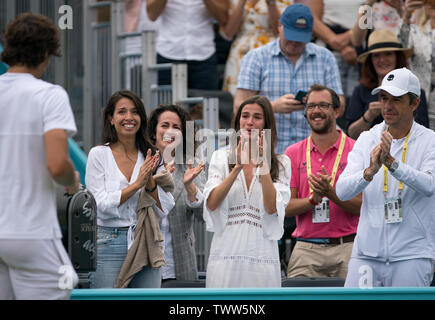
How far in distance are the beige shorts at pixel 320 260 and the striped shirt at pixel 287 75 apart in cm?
125

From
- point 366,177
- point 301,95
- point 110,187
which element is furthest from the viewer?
point 301,95

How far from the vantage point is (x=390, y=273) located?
5633mm

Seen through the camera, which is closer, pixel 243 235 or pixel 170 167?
pixel 243 235

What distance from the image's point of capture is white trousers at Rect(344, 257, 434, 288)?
5.57 metres

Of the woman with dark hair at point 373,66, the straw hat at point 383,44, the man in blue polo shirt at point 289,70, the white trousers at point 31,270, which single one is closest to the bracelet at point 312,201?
the man in blue polo shirt at point 289,70

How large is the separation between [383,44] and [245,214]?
108 inches

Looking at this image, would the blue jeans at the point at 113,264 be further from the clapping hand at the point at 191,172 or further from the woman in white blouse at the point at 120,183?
the clapping hand at the point at 191,172

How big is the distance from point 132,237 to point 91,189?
427mm

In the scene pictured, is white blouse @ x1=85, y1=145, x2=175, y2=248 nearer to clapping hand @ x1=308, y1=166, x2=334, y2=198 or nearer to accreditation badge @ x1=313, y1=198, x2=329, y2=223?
clapping hand @ x1=308, y1=166, x2=334, y2=198

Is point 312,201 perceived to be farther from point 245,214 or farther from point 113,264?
point 113,264

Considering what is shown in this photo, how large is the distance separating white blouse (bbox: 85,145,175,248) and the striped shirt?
Answer: 1.83m

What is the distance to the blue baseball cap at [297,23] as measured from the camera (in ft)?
24.4

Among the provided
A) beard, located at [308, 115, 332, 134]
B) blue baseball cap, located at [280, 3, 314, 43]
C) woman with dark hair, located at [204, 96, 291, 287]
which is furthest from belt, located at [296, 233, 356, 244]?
blue baseball cap, located at [280, 3, 314, 43]

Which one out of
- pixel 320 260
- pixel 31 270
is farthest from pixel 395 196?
pixel 31 270
